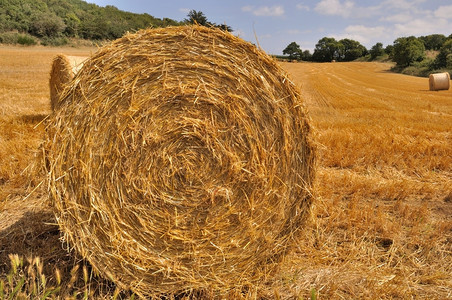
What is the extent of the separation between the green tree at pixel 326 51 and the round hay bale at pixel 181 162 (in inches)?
2946

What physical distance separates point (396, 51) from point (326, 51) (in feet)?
85.8

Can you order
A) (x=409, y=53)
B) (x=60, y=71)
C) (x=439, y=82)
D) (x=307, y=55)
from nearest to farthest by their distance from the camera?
(x=60, y=71) → (x=439, y=82) → (x=409, y=53) → (x=307, y=55)

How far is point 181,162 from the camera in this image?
2.68m

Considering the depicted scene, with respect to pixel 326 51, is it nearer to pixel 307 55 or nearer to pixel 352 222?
pixel 307 55

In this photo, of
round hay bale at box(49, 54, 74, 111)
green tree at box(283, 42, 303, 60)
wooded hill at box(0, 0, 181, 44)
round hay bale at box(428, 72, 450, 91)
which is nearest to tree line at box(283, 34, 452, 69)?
green tree at box(283, 42, 303, 60)

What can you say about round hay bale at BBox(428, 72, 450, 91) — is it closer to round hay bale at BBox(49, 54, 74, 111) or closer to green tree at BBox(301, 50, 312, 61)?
round hay bale at BBox(49, 54, 74, 111)

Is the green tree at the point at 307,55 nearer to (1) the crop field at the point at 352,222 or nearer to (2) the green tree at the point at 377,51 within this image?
(2) the green tree at the point at 377,51

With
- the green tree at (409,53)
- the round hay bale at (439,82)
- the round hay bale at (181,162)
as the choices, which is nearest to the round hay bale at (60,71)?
the round hay bale at (181,162)

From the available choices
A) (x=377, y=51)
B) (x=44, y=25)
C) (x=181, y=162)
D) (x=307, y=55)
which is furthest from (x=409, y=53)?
(x=44, y=25)

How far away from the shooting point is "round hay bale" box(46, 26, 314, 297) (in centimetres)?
248

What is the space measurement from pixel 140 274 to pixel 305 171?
1521 millimetres

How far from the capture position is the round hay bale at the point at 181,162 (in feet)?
8.14

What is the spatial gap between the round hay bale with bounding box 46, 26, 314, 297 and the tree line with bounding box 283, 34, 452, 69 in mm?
41642

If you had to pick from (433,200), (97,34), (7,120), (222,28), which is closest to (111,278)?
(222,28)
